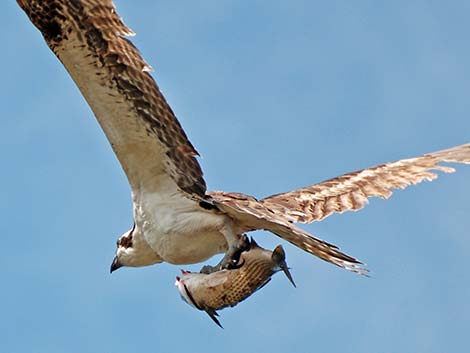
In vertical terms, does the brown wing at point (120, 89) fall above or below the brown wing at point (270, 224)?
above

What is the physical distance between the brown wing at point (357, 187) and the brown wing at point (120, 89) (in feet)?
3.04

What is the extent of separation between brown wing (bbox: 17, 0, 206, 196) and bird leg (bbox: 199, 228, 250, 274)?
2.47 ft

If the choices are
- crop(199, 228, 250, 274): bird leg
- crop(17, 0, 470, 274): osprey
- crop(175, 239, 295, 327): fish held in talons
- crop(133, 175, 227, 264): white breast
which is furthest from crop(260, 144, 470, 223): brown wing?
crop(175, 239, 295, 327): fish held in talons

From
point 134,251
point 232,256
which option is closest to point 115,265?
point 134,251

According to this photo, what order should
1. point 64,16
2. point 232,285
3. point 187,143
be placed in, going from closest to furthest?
point 232,285
point 64,16
point 187,143

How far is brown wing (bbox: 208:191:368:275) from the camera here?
10656 mm

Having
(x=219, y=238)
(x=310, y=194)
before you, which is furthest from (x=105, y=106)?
(x=310, y=194)

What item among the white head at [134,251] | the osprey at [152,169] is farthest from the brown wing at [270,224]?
the white head at [134,251]

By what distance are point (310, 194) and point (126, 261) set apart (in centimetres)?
176

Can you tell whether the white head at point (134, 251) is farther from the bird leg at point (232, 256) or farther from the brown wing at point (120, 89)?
the bird leg at point (232, 256)

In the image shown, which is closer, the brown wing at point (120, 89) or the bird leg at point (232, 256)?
the bird leg at point (232, 256)

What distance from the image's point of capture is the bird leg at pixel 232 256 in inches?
436

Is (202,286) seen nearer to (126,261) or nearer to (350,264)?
(350,264)

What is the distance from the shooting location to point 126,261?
42.8 feet
